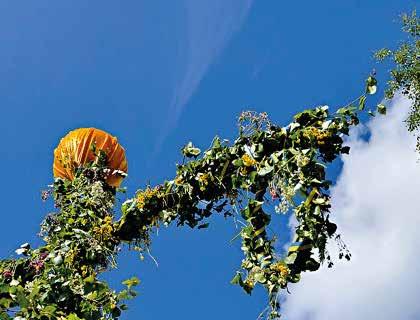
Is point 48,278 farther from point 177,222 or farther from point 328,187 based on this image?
point 328,187

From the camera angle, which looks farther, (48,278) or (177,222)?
(177,222)

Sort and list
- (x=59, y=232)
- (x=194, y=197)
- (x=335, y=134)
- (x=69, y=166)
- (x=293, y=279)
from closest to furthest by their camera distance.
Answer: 1. (x=293, y=279)
2. (x=335, y=134)
3. (x=194, y=197)
4. (x=59, y=232)
5. (x=69, y=166)

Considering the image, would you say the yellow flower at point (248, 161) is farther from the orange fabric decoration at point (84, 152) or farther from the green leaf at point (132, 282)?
the orange fabric decoration at point (84, 152)

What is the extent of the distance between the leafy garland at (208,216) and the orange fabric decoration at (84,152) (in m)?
0.62

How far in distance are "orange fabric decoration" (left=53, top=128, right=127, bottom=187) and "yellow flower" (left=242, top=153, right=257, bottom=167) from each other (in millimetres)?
1640

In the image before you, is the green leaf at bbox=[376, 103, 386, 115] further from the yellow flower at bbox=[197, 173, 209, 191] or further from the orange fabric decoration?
the orange fabric decoration

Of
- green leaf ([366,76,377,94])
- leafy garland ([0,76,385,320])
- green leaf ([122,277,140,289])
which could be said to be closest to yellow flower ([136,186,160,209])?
leafy garland ([0,76,385,320])

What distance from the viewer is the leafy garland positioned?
2.88 meters

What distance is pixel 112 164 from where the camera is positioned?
15.6ft

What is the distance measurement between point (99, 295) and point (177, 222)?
0.78 meters

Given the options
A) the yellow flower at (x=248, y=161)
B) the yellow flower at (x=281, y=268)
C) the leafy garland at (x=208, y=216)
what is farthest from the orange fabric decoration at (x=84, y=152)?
the yellow flower at (x=281, y=268)

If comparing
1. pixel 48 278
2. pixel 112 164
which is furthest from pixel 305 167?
pixel 112 164

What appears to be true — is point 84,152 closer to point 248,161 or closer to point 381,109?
point 248,161

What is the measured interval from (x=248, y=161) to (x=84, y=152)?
74.6 inches
